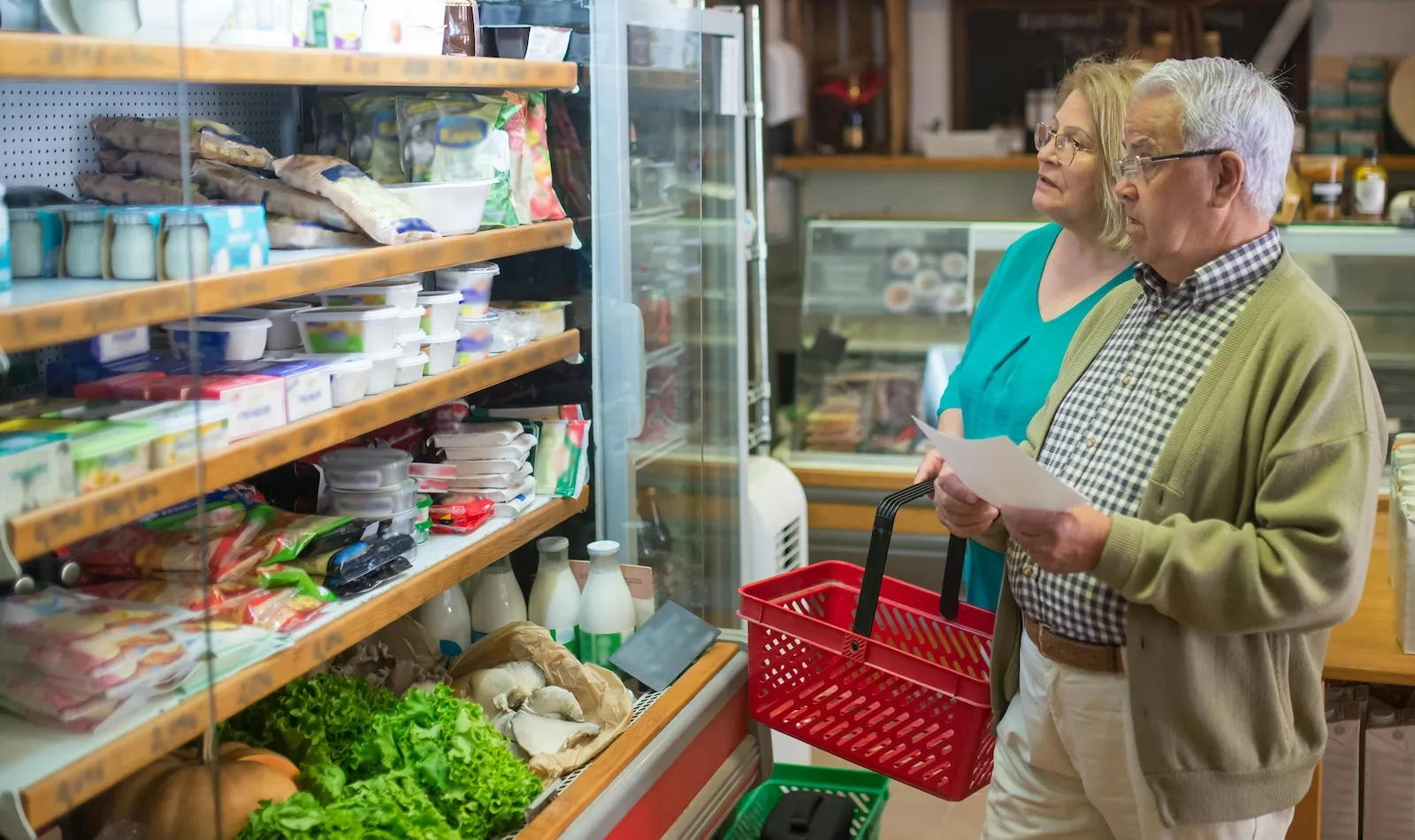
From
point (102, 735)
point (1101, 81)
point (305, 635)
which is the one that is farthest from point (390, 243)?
point (1101, 81)

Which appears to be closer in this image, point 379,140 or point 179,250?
point 179,250

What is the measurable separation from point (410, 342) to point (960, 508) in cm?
101

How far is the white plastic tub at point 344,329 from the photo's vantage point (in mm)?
2273

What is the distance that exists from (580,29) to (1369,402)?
1724 millimetres

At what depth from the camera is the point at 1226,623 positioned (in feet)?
5.94

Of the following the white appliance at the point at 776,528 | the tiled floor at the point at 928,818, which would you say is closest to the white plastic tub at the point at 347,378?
the white appliance at the point at 776,528

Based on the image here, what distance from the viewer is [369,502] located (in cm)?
248

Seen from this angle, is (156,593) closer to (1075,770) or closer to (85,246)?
(85,246)

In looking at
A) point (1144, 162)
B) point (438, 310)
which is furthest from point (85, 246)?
point (1144, 162)

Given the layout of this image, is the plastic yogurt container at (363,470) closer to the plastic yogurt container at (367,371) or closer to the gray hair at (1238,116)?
the plastic yogurt container at (367,371)

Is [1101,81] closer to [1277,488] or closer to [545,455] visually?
[1277,488]

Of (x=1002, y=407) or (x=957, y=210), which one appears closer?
(x=1002, y=407)

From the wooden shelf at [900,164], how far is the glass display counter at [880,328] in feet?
3.08

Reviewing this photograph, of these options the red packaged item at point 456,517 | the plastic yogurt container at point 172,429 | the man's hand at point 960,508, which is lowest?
the red packaged item at point 456,517
